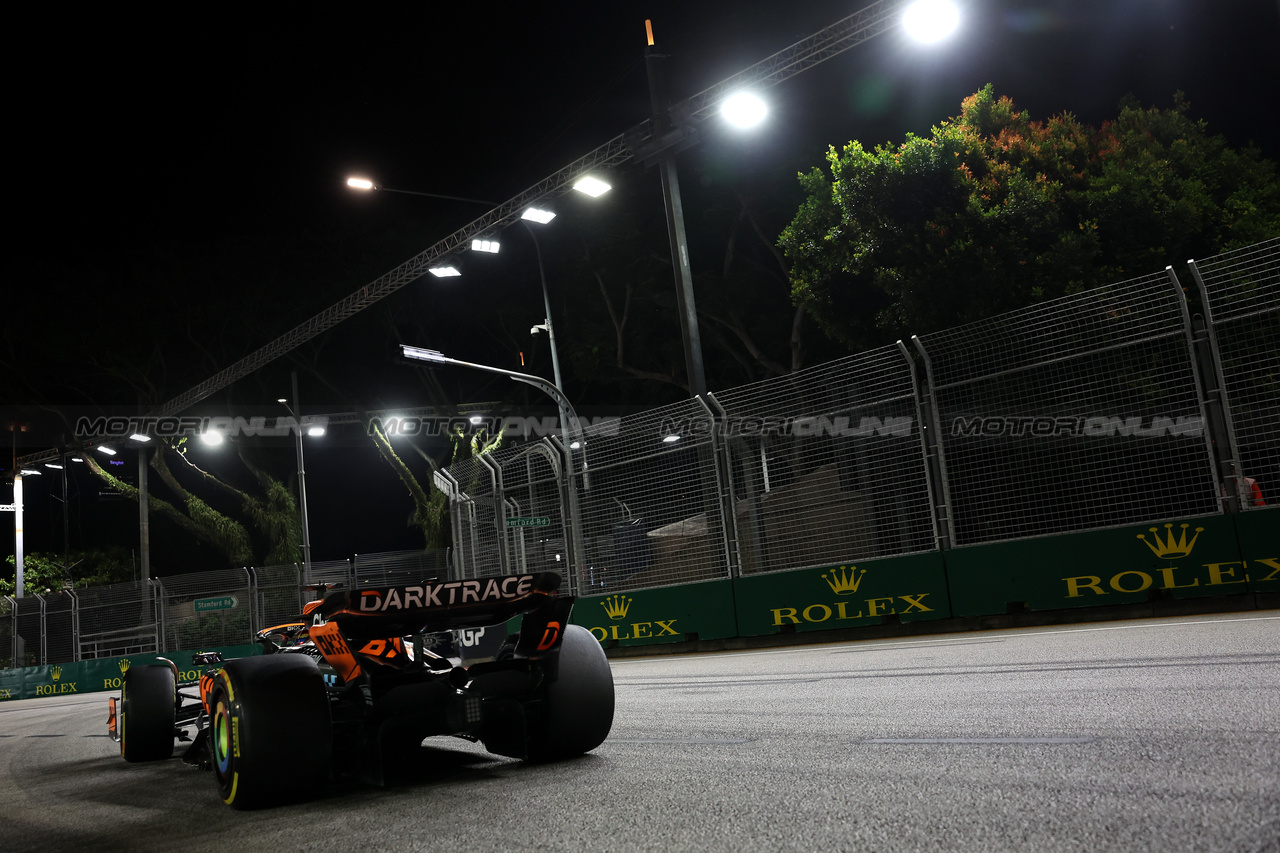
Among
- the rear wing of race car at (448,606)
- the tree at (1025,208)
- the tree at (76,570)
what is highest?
the tree at (1025,208)

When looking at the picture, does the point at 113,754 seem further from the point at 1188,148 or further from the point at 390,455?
the point at 390,455

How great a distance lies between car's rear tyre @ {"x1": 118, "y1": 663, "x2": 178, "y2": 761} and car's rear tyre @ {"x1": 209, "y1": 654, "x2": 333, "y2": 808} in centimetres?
220

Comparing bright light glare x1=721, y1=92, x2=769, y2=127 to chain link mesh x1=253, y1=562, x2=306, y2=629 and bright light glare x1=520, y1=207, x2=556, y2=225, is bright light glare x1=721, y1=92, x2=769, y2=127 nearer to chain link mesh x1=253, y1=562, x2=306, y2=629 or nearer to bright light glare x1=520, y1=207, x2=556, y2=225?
bright light glare x1=520, y1=207, x2=556, y2=225

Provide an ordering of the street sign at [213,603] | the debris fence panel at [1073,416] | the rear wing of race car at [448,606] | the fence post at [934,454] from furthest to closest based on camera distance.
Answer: the street sign at [213,603] < the fence post at [934,454] < the debris fence panel at [1073,416] < the rear wing of race car at [448,606]

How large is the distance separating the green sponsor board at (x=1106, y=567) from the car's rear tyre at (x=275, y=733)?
8120mm

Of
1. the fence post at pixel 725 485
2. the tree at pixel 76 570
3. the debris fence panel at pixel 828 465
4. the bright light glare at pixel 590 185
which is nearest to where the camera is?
the debris fence panel at pixel 828 465

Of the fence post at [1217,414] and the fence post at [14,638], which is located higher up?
the fence post at [1217,414]

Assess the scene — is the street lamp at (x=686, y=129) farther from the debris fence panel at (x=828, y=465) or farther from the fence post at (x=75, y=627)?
the fence post at (x=75, y=627)

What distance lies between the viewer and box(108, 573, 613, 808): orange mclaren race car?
3.67m

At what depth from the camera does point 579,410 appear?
31078 mm

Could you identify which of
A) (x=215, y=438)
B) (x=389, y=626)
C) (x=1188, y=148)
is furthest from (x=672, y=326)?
(x=389, y=626)

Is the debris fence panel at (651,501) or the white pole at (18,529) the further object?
the white pole at (18,529)

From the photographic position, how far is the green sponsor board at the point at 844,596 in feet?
35.1

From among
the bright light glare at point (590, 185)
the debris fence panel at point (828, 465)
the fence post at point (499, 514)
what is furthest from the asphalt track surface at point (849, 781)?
the bright light glare at point (590, 185)
